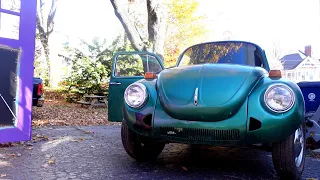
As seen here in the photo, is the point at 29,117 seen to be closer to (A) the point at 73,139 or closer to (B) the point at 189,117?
(A) the point at 73,139

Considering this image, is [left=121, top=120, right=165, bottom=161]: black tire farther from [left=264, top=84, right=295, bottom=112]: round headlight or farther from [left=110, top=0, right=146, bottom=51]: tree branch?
[left=110, top=0, right=146, bottom=51]: tree branch

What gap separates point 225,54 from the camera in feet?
14.1

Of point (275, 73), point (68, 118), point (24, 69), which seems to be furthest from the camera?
point (68, 118)

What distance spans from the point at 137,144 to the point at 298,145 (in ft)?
5.43

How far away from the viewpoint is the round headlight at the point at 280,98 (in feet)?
9.37

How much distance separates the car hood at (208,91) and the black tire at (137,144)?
1.86ft

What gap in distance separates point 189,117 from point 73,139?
10.3ft

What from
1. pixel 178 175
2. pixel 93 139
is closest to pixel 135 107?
pixel 178 175

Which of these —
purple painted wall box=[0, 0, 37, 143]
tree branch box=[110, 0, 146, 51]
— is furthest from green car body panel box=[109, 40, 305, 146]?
tree branch box=[110, 0, 146, 51]

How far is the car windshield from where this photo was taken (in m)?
4.21

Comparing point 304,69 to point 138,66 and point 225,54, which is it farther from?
point 225,54

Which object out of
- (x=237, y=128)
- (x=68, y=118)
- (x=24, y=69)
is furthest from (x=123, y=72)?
(x=68, y=118)

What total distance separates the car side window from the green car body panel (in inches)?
82.5

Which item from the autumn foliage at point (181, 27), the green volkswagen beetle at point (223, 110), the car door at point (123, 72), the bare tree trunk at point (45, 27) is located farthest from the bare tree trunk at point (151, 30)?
the bare tree trunk at point (45, 27)
